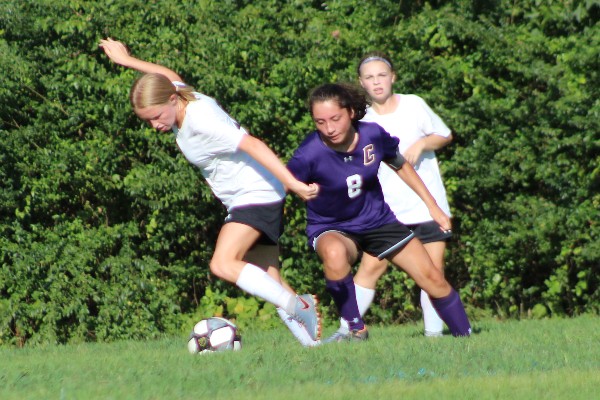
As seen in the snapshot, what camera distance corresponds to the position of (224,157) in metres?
7.27

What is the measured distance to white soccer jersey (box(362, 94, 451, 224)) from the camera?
8.28 m

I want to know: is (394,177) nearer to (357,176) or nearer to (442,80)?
(357,176)

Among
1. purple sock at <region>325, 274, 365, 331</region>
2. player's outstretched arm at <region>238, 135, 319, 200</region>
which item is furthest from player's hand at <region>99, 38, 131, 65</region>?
purple sock at <region>325, 274, 365, 331</region>

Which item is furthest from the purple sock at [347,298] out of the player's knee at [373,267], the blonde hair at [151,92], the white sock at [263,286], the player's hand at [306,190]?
the blonde hair at [151,92]

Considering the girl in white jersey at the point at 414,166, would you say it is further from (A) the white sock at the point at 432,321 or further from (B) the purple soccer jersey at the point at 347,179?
(B) the purple soccer jersey at the point at 347,179

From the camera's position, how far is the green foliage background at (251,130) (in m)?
9.69

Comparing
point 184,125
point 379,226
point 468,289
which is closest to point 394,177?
point 379,226

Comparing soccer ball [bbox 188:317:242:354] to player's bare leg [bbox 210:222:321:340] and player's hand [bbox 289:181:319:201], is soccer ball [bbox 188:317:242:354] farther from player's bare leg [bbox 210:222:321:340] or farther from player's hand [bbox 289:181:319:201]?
player's hand [bbox 289:181:319:201]

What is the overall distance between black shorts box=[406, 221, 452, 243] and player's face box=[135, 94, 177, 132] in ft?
7.01

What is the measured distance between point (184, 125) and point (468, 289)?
4.24 meters

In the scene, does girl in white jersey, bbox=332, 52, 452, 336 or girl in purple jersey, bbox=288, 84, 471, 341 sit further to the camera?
girl in white jersey, bbox=332, 52, 452, 336

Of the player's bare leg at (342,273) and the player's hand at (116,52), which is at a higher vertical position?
the player's hand at (116,52)

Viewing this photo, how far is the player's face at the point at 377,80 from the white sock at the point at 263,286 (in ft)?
5.94

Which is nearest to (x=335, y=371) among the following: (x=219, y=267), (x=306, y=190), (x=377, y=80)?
(x=306, y=190)
